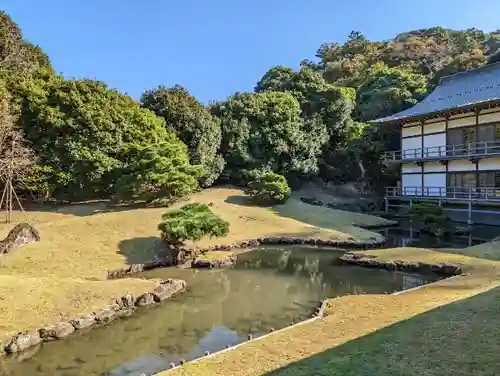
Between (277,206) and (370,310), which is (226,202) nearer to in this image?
(277,206)

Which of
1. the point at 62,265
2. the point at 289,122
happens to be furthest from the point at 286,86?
the point at 62,265

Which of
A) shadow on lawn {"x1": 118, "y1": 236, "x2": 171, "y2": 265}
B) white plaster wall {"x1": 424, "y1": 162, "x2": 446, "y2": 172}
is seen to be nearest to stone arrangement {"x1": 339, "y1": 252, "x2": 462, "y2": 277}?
shadow on lawn {"x1": 118, "y1": 236, "x2": 171, "y2": 265}

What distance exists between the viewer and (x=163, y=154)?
23.0 meters

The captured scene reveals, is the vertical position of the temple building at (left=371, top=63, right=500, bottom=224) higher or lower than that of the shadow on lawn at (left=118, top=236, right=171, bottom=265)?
higher

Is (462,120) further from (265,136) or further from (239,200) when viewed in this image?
(239,200)

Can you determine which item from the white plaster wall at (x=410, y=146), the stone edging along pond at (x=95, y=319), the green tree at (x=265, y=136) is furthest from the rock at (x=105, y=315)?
the white plaster wall at (x=410, y=146)

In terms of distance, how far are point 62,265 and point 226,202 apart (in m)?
13.1

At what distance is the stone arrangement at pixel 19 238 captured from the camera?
1435cm

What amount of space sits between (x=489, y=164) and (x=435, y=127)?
4381 mm

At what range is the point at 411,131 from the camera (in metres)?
28.4

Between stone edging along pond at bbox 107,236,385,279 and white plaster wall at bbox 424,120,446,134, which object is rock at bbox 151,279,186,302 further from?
white plaster wall at bbox 424,120,446,134

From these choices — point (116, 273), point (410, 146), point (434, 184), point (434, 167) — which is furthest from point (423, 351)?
point (410, 146)

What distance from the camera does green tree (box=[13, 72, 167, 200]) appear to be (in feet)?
74.7

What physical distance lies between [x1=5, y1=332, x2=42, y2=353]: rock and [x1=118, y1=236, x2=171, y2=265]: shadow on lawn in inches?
264
